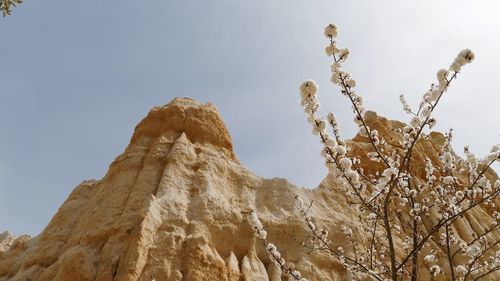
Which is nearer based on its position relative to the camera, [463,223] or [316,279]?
[316,279]

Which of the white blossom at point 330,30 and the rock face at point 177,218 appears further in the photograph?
the rock face at point 177,218

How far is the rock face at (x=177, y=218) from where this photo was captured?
52.1ft

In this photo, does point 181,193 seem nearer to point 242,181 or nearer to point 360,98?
point 242,181

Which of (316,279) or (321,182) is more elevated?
(321,182)

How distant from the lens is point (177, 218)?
17.8m

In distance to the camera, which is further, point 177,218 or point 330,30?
point 177,218

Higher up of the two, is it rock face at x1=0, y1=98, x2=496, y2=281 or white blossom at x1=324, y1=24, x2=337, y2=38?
rock face at x1=0, y1=98, x2=496, y2=281

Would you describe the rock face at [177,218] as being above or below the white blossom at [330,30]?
above

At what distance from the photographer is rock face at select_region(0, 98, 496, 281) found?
15.9 meters

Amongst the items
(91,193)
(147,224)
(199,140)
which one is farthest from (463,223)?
(91,193)

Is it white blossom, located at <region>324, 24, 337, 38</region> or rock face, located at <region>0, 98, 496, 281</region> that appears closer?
white blossom, located at <region>324, 24, 337, 38</region>

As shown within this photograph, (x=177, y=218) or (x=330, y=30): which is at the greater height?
(x=177, y=218)

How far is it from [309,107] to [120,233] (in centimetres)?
1259

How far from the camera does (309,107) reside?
623 centimetres
